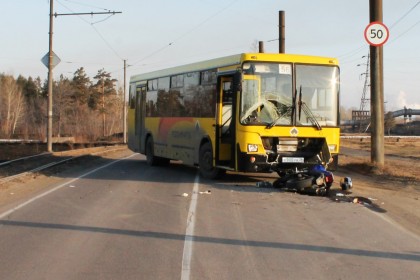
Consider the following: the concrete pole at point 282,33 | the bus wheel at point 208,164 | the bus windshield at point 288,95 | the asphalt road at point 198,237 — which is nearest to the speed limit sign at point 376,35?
the bus windshield at point 288,95

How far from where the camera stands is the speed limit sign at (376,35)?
52.7ft

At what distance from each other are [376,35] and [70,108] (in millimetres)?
81799

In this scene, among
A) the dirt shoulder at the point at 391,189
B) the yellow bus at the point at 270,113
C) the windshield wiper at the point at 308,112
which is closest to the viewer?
the dirt shoulder at the point at 391,189

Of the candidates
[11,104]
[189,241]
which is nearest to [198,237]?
[189,241]

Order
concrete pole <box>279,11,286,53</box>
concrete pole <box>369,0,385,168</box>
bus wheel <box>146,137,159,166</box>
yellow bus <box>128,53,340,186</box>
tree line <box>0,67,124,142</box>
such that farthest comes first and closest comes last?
tree line <box>0,67,124,142</box>, concrete pole <box>279,11,286,53</box>, bus wheel <box>146,137,159,166</box>, concrete pole <box>369,0,385,168</box>, yellow bus <box>128,53,340,186</box>

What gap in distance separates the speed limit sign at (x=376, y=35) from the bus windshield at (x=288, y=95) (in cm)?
322

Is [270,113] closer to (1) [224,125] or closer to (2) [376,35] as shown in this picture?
(1) [224,125]

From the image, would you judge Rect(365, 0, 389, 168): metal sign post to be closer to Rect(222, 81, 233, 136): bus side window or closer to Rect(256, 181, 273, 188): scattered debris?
Rect(256, 181, 273, 188): scattered debris

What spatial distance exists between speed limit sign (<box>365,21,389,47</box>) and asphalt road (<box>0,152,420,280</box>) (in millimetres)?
6575

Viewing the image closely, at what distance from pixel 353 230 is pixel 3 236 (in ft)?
17.8

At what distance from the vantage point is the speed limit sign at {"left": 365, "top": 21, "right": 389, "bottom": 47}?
632 inches

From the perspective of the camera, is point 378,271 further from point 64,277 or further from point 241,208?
point 241,208

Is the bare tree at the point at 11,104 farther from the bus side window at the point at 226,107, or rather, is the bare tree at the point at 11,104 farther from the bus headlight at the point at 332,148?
the bus headlight at the point at 332,148

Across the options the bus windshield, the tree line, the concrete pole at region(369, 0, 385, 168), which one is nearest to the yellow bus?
the bus windshield
